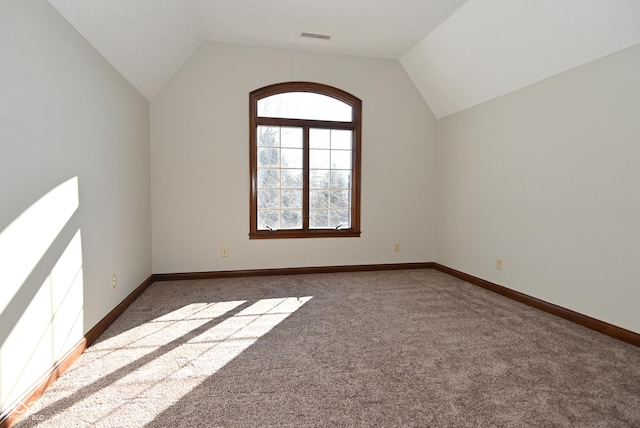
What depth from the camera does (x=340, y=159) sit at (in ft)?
16.1

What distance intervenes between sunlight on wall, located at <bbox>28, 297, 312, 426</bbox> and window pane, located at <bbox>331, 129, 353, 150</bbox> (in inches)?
93.7

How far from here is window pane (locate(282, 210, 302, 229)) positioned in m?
4.75

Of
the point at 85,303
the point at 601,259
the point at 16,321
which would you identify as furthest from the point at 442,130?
the point at 16,321

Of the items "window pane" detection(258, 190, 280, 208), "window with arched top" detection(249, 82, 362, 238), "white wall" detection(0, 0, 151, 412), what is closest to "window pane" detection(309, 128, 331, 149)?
"window with arched top" detection(249, 82, 362, 238)

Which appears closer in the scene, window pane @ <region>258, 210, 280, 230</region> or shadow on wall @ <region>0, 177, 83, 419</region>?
shadow on wall @ <region>0, 177, 83, 419</region>

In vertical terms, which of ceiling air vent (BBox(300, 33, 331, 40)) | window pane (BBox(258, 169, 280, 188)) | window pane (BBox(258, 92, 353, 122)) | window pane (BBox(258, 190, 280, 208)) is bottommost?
window pane (BBox(258, 190, 280, 208))

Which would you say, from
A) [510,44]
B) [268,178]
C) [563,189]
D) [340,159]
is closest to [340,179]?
[340,159]

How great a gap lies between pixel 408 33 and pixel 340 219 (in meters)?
2.43

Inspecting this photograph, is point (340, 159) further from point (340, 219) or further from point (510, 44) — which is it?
point (510, 44)

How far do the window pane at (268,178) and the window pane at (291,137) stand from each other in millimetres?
386

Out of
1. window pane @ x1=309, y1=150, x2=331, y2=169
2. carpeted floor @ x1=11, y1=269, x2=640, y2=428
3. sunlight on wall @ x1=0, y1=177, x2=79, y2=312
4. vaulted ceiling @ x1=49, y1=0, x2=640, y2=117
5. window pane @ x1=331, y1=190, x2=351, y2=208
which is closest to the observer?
sunlight on wall @ x1=0, y1=177, x2=79, y2=312

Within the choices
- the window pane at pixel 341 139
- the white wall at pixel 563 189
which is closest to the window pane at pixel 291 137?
the window pane at pixel 341 139

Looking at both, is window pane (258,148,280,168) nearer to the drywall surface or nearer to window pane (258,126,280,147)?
window pane (258,126,280,147)

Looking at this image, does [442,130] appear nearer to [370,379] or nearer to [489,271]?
[489,271]
